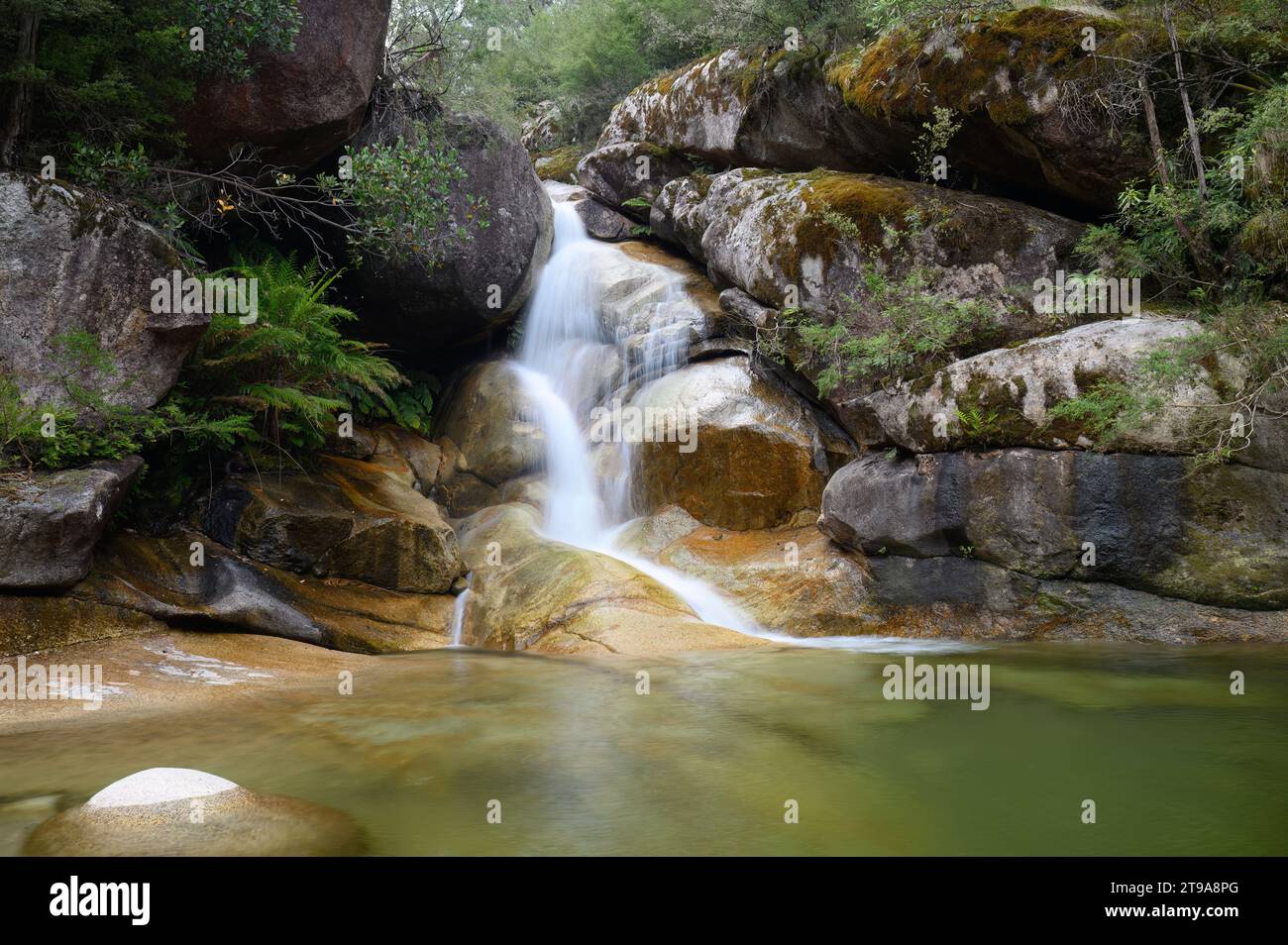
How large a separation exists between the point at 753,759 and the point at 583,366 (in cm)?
1034

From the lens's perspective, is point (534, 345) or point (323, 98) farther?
point (534, 345)

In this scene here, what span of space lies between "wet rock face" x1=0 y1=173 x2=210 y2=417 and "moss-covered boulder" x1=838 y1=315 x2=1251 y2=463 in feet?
25.1

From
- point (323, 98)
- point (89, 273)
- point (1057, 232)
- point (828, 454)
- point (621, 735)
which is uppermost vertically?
point (323, 98)

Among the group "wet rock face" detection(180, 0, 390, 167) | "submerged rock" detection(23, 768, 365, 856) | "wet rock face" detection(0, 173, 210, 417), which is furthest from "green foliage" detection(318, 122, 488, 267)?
"submerged rock" detection(23, 768, 365, 856)

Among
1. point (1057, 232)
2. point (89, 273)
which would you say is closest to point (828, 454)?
point (1057, 232)

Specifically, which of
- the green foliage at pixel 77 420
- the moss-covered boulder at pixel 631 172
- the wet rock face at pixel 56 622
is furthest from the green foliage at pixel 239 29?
the moss-covered boulder at pixel 631 172

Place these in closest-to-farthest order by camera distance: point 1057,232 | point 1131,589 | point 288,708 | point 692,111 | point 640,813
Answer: point 640,813
point 288,708
point 1131,589
point 1057,232
point 692,111

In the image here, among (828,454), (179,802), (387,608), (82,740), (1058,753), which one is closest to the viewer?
(179,802)

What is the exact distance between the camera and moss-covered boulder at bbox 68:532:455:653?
7176 millimetres

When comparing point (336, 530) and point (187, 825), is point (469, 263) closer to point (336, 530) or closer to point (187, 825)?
point (336, 530)

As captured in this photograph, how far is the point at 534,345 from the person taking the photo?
577 inches

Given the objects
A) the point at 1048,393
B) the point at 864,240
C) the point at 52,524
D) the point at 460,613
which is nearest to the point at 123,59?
the point at 52,524

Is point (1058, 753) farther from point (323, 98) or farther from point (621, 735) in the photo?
point (323, 98)

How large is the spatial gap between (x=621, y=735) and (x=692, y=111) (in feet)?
45.1
